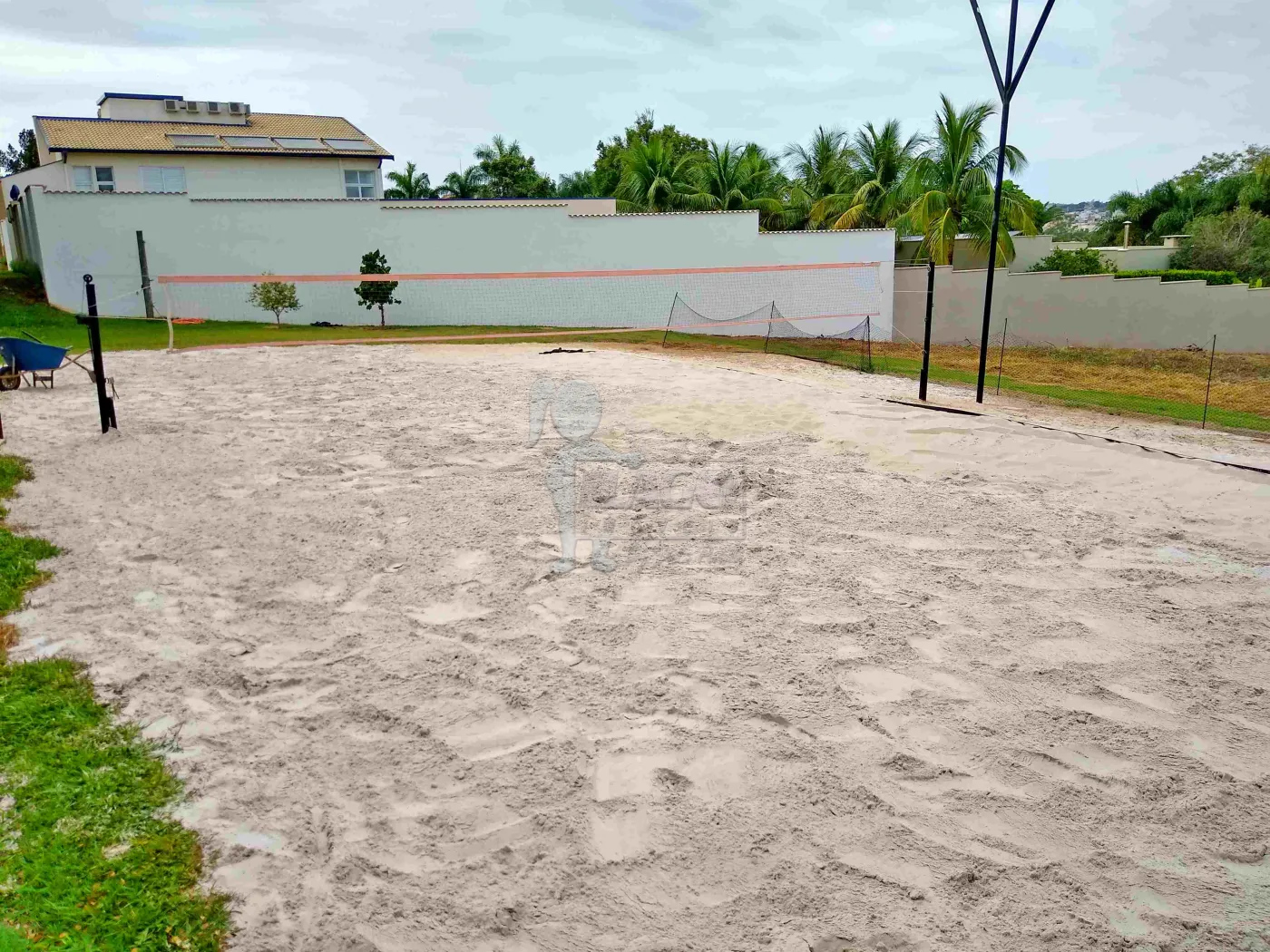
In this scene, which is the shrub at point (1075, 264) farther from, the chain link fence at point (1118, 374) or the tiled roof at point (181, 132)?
the tiled roof at point (181, 132)

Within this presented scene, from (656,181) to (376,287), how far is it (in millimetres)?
14640

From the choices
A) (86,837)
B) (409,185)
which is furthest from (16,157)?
(86,837)

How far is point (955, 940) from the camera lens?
2701mm

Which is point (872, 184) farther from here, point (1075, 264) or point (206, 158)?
point (206, 158)

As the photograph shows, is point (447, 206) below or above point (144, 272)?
above

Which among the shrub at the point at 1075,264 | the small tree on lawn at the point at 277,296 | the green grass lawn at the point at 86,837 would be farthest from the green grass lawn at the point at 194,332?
the shrub at the point at 1075,264

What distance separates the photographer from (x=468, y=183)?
145ft

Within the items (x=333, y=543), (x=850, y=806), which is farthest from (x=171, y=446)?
(x=850, y=806)

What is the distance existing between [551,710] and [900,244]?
28.8m

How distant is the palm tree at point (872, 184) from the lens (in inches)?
1208

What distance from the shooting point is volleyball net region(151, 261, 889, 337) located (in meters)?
21.0

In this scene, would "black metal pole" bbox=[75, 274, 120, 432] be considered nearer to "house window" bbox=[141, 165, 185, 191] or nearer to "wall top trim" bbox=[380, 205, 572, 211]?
"wall top trim" bbox=[380, 205, 572, 211]

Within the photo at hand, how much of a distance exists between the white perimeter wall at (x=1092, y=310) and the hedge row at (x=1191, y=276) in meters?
1.24

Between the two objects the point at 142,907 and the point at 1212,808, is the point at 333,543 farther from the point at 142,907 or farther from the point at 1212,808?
the point at 1212,808
